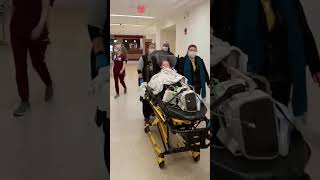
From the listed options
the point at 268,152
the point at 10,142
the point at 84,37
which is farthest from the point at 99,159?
the point at 268,152

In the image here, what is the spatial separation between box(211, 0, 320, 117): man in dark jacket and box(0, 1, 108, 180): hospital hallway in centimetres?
84

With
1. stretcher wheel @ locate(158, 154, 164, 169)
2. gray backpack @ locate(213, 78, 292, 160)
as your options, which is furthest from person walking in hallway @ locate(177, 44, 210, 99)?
gray backpack @ locate(213, 78, 292, 160)

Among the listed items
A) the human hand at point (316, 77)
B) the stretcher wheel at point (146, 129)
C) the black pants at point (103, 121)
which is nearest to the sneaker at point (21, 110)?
the black pants at point (103, 121)

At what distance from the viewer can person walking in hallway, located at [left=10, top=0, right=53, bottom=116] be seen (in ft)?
4.02

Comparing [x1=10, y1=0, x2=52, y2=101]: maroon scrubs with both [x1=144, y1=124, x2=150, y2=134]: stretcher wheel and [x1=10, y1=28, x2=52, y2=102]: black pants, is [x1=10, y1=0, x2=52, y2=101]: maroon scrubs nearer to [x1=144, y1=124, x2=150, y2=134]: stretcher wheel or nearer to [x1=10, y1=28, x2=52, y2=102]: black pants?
[x1=10, y1=28, x2=52, y2=102]: black pants

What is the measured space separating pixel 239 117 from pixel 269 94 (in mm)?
221

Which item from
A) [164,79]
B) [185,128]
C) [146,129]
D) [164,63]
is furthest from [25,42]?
[146,129]

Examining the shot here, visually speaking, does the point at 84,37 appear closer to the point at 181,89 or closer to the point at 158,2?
the point at 181,89

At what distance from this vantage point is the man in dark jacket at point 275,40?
1441 mm

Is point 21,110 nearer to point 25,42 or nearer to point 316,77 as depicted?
point 25,42

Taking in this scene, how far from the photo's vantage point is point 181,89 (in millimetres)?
3154

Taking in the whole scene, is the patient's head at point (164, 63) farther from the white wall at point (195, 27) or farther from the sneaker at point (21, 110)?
the sneaker at point (21, 110)

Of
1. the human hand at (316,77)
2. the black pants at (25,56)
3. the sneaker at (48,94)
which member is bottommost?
the sneaker at (48,94)

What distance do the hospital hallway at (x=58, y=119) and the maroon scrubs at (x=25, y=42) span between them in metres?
0.02
